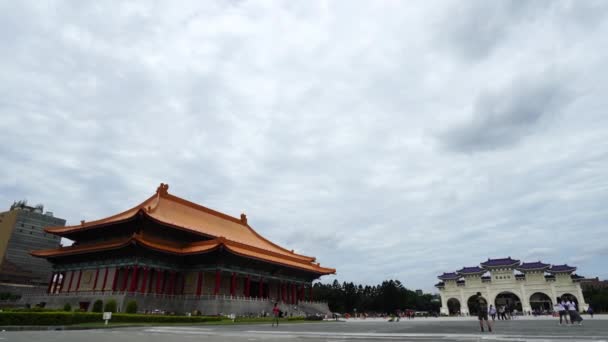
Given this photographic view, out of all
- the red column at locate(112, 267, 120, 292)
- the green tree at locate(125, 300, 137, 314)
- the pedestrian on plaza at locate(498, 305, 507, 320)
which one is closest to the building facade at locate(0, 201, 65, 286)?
the red column at locate(112, 267, 120, 292)

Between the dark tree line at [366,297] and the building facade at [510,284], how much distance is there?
38.0 feet

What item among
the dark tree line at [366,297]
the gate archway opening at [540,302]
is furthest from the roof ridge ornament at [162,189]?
the gate archway opening at [540,302]

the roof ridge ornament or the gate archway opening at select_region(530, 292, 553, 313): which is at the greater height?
the roof ridge ornament

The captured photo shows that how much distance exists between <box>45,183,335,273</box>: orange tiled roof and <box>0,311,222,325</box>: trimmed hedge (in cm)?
1193

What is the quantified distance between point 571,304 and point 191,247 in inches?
1349

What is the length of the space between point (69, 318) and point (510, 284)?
63769 millimetres

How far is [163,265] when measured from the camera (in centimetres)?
3978

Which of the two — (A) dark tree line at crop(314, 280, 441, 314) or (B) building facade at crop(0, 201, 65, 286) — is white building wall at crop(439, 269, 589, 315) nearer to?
(A) dark tree line at crop(314, 280, 441, 314)

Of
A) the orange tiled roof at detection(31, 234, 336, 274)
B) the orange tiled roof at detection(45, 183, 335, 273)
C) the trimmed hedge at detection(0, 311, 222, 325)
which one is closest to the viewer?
the trimmed hedge at detection(0, 311, 222, 325)

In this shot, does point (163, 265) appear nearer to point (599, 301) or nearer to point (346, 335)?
point (346, 335)

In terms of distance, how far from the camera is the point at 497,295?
→ 2625 inches

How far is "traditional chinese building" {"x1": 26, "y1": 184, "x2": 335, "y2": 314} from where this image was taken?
120 feet

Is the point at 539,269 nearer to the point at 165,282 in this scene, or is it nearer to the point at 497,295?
the point at 497,295

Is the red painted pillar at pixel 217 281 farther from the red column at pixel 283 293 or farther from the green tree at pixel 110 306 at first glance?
the red column at pixel 283 293
